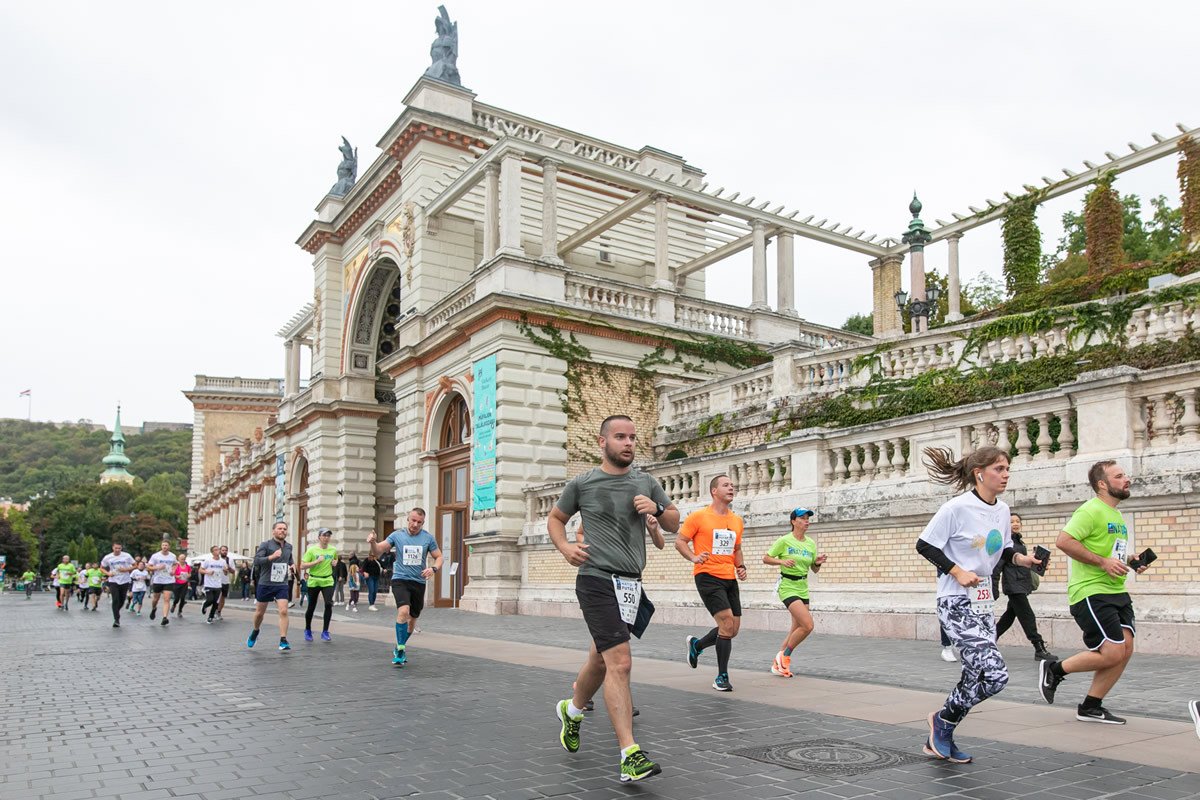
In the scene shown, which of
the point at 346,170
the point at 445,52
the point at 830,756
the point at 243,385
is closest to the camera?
the point at 830,756

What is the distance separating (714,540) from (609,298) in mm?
18176

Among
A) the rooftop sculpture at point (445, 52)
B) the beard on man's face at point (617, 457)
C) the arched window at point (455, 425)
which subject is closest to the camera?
the beard on man's face at point (617, 457)

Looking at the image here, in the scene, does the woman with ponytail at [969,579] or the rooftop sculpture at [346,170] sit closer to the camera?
the woman with ponytail at [969,579]

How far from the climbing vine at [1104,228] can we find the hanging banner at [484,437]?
54.1 feet

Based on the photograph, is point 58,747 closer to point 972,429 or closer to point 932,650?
point 932,650

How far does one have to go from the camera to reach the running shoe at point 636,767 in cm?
536

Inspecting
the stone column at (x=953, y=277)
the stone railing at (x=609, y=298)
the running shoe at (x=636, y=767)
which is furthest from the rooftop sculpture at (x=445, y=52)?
the running shoe at (x=636, y=767)

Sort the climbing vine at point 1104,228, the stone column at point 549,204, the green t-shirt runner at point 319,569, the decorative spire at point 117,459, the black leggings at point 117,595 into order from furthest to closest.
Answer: the decorative spire at point 117,459 → the climbing vine at point 1104,228 → the stone column at point 549,204 → the black leggings at point 117,595 → the green t-shirt runner at point 319,569

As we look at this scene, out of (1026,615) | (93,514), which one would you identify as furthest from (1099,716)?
(93,514)

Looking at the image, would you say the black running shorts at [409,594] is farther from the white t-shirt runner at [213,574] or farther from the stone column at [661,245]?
the stone column at [661,245]

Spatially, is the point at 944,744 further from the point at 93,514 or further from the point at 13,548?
Answer: the point at 13,548

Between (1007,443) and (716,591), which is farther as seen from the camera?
(1007,443)

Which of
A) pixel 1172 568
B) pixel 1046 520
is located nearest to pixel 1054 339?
pixel 1046 520

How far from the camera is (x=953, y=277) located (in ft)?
97.4
